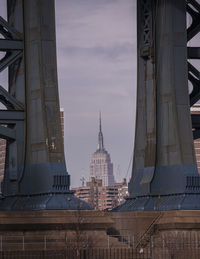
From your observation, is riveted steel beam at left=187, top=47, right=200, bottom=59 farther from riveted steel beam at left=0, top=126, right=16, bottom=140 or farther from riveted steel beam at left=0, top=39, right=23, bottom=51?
riveted steel beam at left=0, top=126, right=16, bottom=140

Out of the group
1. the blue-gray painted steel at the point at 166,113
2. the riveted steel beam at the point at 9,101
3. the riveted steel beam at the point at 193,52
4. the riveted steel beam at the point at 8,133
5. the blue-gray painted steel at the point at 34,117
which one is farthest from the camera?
the riveted steel beam at the point at 193,52

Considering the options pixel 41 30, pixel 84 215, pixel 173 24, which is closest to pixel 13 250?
pixel 84 215

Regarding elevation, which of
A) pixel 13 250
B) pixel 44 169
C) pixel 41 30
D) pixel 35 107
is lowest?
pixel 13 250

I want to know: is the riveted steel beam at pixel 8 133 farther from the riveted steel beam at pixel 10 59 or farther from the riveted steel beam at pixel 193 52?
the riveted steel beam at pixel 193 52

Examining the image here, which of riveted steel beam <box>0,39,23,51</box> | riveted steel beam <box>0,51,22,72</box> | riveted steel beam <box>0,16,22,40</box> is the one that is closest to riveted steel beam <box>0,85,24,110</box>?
riveted steel beam <box>0,51,22,72</box>

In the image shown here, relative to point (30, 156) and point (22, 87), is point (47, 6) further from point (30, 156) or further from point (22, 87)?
point (30, 156)

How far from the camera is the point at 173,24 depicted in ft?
181

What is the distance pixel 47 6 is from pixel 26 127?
652 cm

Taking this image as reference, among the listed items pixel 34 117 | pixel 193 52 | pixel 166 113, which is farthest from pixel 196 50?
pixel 34 117

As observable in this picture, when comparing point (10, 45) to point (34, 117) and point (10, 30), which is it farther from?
point (34, 117)

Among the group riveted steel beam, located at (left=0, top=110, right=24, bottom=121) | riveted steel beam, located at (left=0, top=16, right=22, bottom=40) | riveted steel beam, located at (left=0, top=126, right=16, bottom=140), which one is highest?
riveted steel beam, located at (left=0, top=16, right=22, bottom=40)

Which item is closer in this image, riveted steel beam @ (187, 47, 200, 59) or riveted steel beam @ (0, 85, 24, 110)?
riveted steel beam @ (0, 85, 24, 110)

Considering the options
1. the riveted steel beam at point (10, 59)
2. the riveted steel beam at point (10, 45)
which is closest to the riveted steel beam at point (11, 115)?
the riveted steel beam at point (10, 59)

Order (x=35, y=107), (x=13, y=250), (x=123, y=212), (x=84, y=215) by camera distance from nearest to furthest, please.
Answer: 1. (x=13, y=250)
2. (x=84, y=215)
3. (x=35, y=107)
4. (x=123, y=212)
